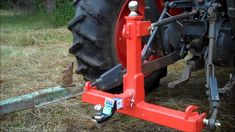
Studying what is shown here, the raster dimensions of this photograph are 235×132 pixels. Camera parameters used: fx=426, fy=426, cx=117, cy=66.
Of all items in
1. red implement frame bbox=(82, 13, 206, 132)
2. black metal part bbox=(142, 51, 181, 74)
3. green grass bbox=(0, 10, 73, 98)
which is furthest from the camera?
green grass bbox=(0, 10, 73, 98)

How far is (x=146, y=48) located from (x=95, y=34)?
523 mm

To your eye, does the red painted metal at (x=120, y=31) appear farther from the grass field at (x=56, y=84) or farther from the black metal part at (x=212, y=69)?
the black metal part at (x=212, y=69)

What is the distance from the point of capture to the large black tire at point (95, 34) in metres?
3.46

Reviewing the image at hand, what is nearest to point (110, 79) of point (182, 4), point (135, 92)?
point (135, 92)

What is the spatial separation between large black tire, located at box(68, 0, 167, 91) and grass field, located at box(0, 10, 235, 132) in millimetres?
498

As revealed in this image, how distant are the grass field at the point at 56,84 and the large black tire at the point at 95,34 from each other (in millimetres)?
498

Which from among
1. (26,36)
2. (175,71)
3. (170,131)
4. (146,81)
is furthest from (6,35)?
(170,131)

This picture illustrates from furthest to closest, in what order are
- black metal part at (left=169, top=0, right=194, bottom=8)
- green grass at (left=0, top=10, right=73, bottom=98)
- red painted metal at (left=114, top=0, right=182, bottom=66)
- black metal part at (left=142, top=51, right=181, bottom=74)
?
green grass at (left=0, top=10, right=73, bottom=98), red painted metal at (left=114, top=0, right=182, bottom=66), black metal part at (left=169, top=0, right=194, bottom=8), black metal part at (left=142, top=51, right=181, bottom=74)

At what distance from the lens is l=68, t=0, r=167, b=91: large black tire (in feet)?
11.3

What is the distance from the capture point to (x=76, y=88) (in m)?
3.06

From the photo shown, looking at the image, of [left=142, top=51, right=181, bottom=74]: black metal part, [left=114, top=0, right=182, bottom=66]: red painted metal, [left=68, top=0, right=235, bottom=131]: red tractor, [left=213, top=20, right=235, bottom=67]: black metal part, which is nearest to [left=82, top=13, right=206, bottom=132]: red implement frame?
[left=68, top=0, right=235, bottom=131]: red tractor

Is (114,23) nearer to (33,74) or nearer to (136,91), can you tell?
(136,91)

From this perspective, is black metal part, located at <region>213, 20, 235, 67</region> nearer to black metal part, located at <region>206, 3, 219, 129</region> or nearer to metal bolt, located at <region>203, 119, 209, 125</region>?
black metal part, located at <region>206, 3, 219, 129</region>

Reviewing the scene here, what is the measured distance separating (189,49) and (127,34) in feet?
2.59
